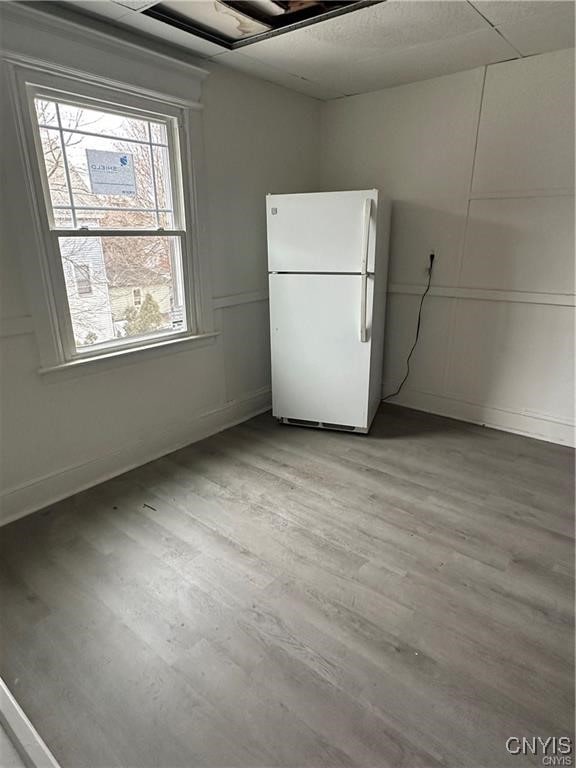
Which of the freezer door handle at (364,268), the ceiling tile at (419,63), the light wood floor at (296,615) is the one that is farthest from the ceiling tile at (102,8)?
the light wood floor at (296,615)

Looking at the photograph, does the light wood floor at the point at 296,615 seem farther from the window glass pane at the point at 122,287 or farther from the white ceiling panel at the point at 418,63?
the white ceiling panel at the point at 418,63

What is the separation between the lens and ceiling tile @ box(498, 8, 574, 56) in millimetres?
2086

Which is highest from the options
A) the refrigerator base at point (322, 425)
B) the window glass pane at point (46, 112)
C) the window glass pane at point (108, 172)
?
the window glass pane at point (46, 112)

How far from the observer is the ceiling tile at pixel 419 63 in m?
2.37

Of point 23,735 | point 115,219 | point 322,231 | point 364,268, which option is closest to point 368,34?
point 322,231

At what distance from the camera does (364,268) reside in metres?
2.69

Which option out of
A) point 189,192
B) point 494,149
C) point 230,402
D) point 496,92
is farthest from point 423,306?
point 189,192

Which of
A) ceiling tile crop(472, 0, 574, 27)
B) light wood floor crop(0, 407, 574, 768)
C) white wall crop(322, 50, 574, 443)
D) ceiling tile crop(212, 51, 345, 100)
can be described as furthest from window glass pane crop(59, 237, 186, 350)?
ceiling tile crop(472, 0, 574, 27)

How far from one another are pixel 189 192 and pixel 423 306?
187 cm

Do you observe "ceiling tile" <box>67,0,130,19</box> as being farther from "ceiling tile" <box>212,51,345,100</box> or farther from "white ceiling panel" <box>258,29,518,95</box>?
"white ceiling panel" <box>258,29,518,95</box>

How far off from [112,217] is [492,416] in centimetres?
283

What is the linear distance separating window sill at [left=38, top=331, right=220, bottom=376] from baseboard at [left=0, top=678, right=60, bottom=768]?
1.36m

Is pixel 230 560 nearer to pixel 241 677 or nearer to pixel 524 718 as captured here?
pixel 241 677

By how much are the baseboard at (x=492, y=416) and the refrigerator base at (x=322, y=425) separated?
668 millimetres
